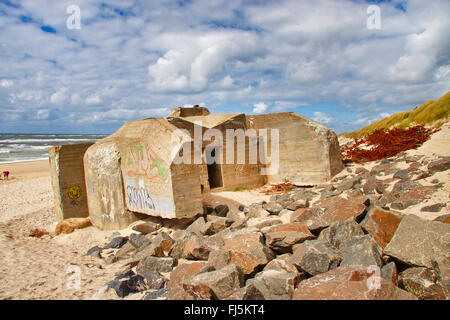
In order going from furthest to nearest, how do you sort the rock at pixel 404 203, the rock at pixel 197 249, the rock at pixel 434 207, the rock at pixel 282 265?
the rock at pixel 404 203
the rock at pixel 197 249
the rock at pixel 434 207
the rock at pixel 282 265

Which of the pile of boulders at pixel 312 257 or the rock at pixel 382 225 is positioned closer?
the pile of boulders at pixel 312 257

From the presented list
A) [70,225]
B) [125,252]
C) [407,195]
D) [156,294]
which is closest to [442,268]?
[407,195]

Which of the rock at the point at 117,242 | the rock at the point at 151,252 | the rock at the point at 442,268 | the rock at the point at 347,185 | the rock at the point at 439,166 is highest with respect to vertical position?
the rock at the point at 439,166

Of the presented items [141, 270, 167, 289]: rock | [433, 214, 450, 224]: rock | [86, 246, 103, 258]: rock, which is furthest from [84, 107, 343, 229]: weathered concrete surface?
[433, 214, 450, 224]: rock

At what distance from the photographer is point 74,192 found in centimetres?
927

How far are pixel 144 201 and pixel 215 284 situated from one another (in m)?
3.87

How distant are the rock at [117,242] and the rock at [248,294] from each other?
4.12 m

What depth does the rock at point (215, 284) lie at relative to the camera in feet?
11.7

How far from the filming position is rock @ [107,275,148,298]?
4.22 m

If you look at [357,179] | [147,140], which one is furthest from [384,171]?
[147,140]

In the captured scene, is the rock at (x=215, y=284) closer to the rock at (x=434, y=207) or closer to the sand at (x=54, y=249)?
the sand at (x=54, y=249)

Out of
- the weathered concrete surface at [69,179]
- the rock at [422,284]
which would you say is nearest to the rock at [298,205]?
the rock at [422,284]

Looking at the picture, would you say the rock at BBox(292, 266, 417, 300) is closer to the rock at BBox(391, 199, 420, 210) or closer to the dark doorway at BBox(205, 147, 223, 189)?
the rock at BBox(391, 199, 420, 210)

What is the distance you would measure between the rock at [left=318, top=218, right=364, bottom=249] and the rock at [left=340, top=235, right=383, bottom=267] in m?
0.29
